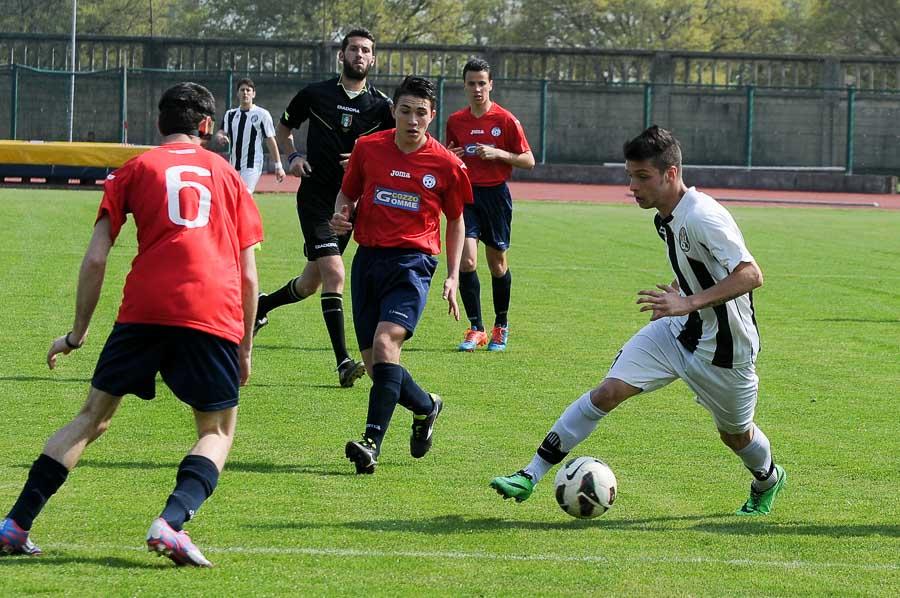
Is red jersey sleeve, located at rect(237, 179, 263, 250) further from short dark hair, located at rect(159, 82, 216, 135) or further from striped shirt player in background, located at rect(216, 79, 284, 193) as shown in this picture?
striped shirt player in background, located at rect(216, 79, 284, 193)

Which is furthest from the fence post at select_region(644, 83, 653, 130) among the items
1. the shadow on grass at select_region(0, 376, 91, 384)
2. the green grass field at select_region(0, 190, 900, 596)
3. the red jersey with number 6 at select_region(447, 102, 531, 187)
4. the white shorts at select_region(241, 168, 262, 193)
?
the shadow on grass at select_region(0, 376, 91, 384)

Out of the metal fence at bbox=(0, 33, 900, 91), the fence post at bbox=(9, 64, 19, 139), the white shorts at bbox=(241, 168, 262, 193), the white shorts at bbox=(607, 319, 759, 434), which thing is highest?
the metal fence at bbox=(0, 33, 900, 91)

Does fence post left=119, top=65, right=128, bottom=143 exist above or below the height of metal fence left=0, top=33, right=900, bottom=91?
below

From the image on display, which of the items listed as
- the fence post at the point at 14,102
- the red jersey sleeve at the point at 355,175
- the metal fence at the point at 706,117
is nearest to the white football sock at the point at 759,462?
the red jersey sleeve at the point at 355,175

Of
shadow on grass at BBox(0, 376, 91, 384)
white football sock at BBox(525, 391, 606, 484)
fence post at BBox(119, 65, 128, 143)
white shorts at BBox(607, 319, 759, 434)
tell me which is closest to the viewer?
white shorts at BBox(607, 319, 759, 434)

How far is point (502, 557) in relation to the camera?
532 centimetres

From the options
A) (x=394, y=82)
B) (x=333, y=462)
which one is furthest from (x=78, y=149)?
(x=333, y=462)

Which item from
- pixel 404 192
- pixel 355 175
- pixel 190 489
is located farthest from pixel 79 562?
pixel 355 175

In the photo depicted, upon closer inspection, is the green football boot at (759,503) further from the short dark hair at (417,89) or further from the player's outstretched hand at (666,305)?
the short dark hair at (417,89)

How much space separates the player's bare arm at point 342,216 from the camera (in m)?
7.26

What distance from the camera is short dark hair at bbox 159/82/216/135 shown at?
17.3ft

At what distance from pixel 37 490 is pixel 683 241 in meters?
2.77

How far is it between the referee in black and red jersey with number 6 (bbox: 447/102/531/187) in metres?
1.91

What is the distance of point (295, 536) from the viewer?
18.1ft
